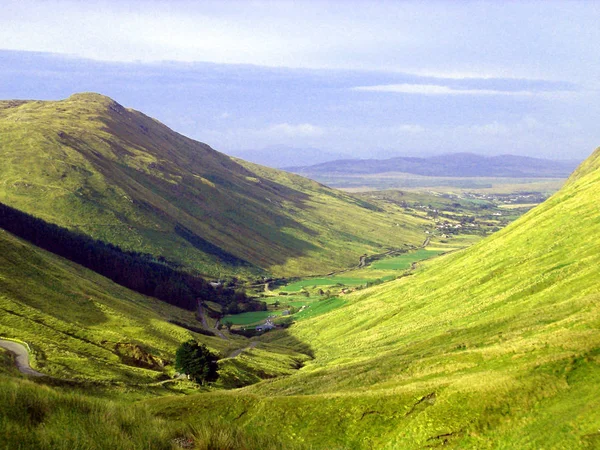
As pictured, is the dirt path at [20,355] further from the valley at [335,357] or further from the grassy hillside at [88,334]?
the valley at [335,357]

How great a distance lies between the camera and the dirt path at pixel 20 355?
2303 inches

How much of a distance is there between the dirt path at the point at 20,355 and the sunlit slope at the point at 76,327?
1254 mm

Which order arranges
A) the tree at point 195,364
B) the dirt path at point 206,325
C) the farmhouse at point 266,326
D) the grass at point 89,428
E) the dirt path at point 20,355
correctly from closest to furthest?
the grass at point 89,428 < the dirt path at point 20,355 < the tree at point 195,364 < the dirt path at point 206,325 < the farmhouse at point 266,326

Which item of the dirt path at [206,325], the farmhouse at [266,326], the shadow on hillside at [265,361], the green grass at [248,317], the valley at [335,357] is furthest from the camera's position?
the green grass at [248,317]

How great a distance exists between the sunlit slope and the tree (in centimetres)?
354

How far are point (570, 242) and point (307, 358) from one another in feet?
193

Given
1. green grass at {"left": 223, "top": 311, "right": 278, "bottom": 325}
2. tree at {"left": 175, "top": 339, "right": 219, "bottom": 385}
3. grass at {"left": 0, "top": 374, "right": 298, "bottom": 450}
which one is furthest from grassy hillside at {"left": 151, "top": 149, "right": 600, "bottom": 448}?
green grass at {"left": 223, "top": 311, "right": 278, "bottom": 325}

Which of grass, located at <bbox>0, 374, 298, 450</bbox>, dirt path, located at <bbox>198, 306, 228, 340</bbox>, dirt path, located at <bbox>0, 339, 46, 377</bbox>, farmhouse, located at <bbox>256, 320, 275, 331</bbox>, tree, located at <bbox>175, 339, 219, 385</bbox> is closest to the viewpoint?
grass, located at <bbox>0, 374, 298, 450</bbox>

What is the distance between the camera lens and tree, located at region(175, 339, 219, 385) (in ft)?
258

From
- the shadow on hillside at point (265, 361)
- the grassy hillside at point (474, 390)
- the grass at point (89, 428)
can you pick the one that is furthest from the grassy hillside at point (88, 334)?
the grass at point (89, 428)

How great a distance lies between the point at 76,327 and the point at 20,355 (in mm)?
24186

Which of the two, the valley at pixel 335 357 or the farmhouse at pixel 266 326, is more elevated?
the valley at pixel 335 357

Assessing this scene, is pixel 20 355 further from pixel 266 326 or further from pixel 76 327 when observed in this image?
pixel 266 326

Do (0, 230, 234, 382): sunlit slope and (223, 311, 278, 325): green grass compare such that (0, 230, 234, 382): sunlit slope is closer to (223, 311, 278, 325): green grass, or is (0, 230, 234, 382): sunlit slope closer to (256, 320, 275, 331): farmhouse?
(256, 320, 275, 331): farmhouse
